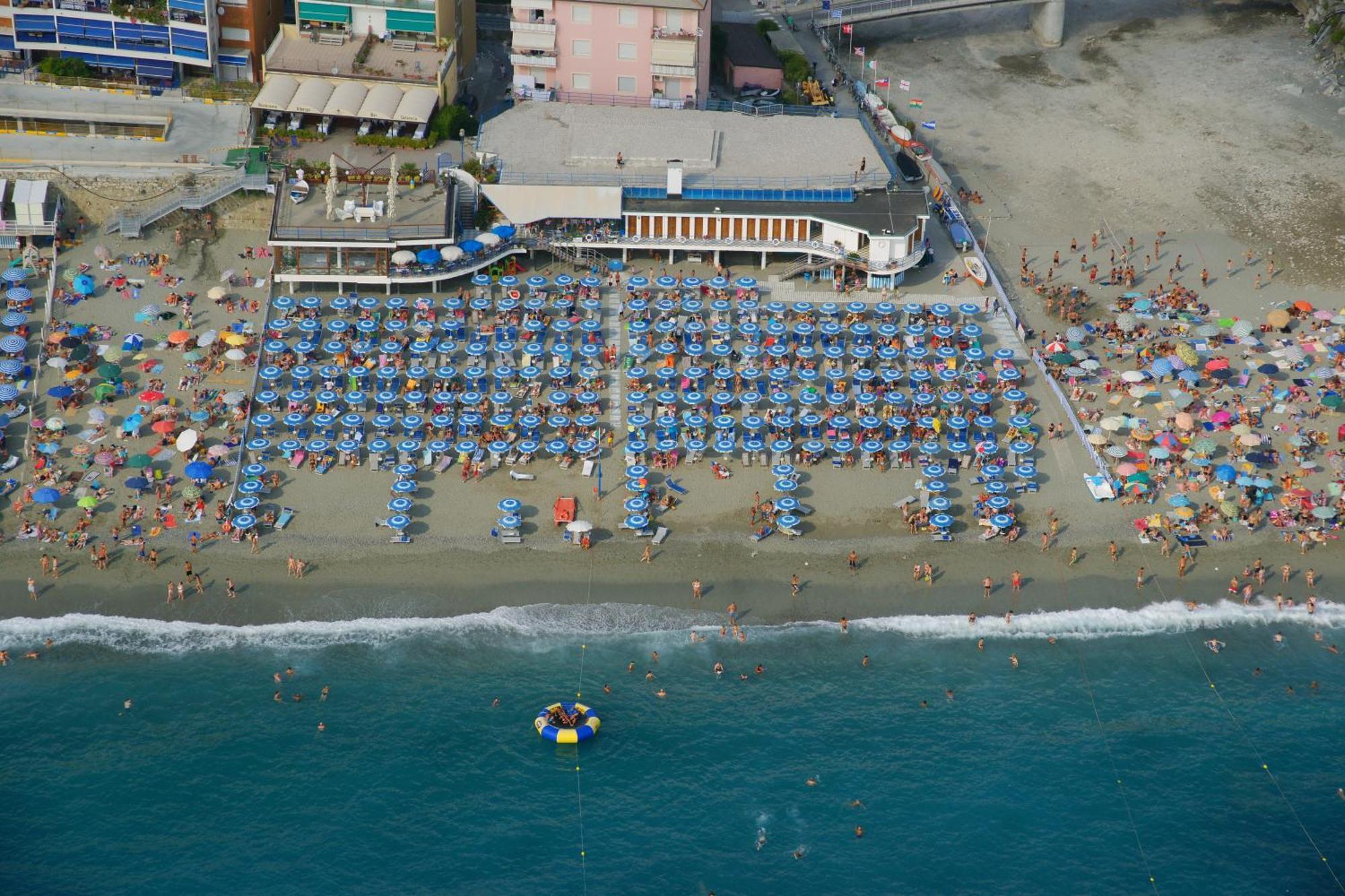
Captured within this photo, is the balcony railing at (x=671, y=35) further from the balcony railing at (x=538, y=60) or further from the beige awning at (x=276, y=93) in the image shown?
the beige awning at (x=276, y=93)

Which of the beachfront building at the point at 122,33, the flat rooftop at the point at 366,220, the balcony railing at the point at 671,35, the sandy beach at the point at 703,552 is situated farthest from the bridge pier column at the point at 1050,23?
the beachfront building at the point at 122,33

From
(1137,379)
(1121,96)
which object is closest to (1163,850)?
(1137,379)

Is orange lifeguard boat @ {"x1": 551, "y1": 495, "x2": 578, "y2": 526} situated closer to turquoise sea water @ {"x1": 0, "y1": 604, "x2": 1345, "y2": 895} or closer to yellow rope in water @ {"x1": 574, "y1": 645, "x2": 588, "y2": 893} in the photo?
turquoise sea water @ {"x1": 0, "y1": 604, "x2": 1345, "y2": 895}

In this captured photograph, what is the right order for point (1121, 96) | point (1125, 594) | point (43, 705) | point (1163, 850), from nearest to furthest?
point (1163, 850) → point (43, 705) → point (1125, 594) → point (1121, 96)

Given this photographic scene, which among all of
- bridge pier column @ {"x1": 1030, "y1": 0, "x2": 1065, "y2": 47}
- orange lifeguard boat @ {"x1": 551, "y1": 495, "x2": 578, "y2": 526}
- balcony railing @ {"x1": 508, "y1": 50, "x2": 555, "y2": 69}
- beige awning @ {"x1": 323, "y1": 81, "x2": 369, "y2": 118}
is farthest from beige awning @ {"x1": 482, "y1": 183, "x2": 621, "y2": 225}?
bridge pier column @ {"x1": 1030, "y1": 0, "x2": 1065, "y2": 47}

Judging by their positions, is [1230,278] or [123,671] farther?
[1230,278]

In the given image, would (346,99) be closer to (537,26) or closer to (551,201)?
(537,26)

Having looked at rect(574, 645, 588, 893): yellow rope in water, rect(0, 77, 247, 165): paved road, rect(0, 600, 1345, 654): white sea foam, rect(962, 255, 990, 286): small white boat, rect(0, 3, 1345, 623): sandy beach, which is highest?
rect(0, 77, 247, 165): paved road

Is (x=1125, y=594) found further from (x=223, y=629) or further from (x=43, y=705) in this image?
(x=43, y=705)
